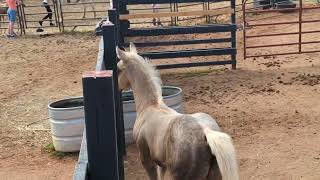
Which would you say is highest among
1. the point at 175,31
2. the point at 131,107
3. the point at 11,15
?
the point at 11,15

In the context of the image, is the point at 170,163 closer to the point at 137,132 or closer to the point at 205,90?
the point at 137,132

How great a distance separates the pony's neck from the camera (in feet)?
Answer: 13.9

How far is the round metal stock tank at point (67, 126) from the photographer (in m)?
5.53

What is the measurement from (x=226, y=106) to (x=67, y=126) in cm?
298

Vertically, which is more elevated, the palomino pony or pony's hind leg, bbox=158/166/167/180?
the palomino pony

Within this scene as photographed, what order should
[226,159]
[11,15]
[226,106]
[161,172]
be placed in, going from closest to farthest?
[226,159] → [161,172] → [226,106] → [11,15]

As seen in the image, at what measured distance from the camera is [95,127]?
88.7 inches

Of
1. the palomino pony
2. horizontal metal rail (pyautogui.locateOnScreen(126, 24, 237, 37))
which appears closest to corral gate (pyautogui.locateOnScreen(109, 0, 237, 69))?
horizontal metal rail (pyautogui.locateOnScreen(126, 24, 237, 37))

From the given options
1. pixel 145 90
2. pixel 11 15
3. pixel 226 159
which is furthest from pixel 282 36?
pixel 226 159

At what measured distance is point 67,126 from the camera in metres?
5.58

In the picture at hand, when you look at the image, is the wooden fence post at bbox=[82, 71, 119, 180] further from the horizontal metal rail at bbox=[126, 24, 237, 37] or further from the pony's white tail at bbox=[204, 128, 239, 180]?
the horizontal metal rail at bbox=[126, 24, 237, 37]

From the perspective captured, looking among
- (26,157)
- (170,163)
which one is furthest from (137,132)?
(26,157)

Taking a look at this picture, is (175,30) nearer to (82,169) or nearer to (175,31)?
(175,31)

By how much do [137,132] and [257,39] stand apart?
930 cm
